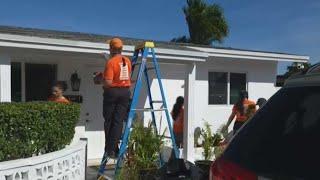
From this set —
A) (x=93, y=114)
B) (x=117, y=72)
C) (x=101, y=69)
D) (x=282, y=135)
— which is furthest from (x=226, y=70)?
(x=282, y=135)

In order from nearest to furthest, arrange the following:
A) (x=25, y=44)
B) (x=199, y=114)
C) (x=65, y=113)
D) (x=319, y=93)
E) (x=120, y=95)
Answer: (x=319, y=93) < (x=65, y=113) < (x=120, y=95) < (x=25, y=44) < (x=199, y=114)

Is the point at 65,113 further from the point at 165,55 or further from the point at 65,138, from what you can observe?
the point at 165,55

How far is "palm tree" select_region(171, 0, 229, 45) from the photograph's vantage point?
109ft

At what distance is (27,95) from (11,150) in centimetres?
537

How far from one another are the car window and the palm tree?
102ft

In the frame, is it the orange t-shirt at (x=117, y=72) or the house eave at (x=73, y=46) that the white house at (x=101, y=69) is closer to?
the house eave at (x=73, y=46)

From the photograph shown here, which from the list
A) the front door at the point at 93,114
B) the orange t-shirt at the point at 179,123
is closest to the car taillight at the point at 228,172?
the orange t-shirt at the point at 179,123

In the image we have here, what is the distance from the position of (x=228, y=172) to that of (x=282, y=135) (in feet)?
1.06

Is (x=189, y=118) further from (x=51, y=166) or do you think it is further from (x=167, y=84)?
(x=51, y=166)

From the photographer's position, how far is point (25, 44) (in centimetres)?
873

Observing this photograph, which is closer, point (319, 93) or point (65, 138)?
point (319, 93)

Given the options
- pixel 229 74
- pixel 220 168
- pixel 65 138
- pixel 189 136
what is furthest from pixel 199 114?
pixel 220 168

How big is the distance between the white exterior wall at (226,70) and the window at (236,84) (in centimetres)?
12

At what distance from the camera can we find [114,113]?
23.1ft
